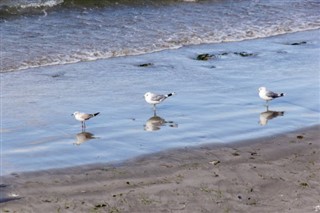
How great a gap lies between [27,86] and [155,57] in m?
2.79

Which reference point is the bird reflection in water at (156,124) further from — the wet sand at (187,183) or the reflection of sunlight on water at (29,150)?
the reflection of sunlight on water at (29,150)

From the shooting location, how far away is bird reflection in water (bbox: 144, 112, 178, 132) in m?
9.76

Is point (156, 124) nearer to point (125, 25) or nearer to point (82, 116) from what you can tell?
point (82, 116)

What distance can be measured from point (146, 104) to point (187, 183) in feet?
10.2

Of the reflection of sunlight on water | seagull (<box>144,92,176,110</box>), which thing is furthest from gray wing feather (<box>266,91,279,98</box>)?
the reflection of sunlight on water

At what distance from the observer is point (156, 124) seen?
9.94m

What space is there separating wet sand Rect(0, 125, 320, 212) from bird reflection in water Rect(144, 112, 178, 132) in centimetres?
93

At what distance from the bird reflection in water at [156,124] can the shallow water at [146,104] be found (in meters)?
0.01

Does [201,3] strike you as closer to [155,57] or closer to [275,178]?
[155,57]

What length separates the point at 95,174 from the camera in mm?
8109

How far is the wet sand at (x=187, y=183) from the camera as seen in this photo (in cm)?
727

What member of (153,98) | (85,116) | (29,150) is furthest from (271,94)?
(29,150)

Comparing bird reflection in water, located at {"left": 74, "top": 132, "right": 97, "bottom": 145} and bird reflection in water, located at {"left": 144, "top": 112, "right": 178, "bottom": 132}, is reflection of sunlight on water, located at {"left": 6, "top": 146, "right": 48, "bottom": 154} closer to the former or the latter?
bird reflection in water, located at {"left": 74, "top": 132, "right": 97, "bottom": 145}

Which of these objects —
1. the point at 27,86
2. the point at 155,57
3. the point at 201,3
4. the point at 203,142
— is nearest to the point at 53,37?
the point at 155,57
